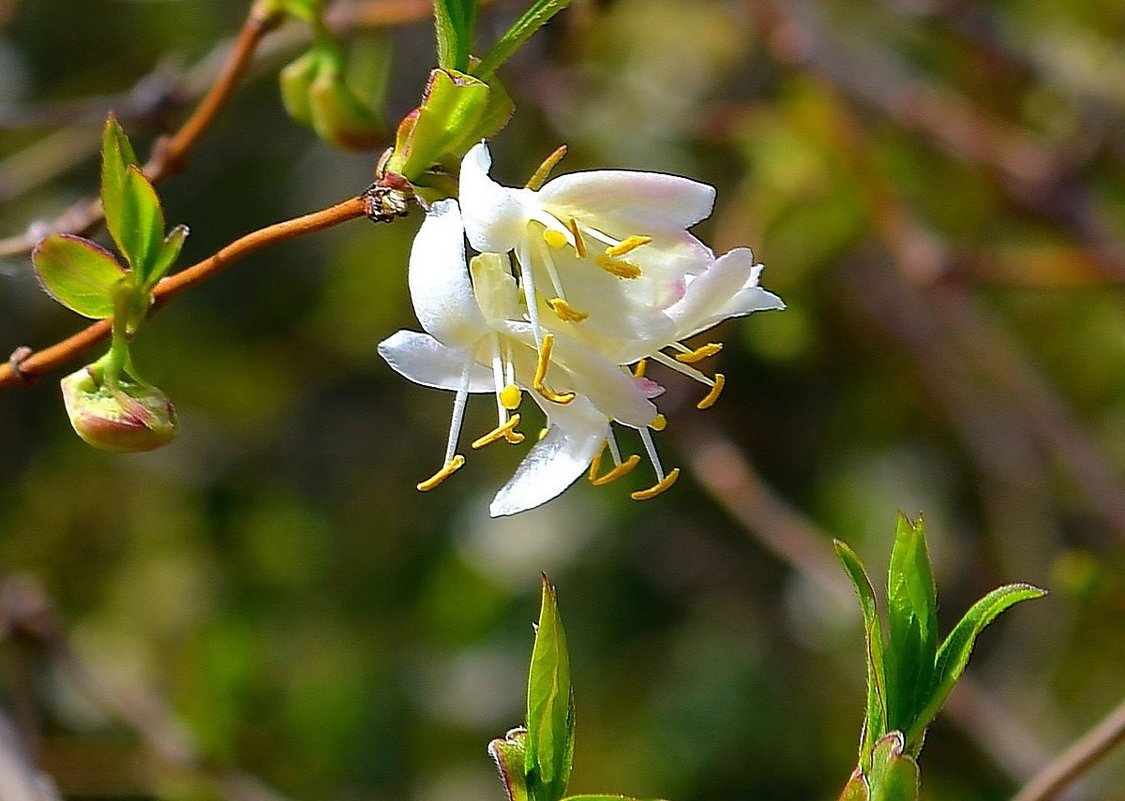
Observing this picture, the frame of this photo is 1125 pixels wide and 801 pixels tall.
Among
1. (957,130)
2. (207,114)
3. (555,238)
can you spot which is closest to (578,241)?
(555,238)

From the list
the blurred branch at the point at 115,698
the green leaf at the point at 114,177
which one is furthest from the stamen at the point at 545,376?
the blurred branch at the point at 115,698

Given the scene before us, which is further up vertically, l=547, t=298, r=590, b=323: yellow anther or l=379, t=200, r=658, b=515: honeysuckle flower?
l=547, t=298, r=590, b=323: yellow anther

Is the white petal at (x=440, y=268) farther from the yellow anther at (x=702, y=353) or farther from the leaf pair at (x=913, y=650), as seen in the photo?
the leaf pair at (x=913, y=650)

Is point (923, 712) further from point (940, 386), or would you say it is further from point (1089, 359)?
point (1089, 359)

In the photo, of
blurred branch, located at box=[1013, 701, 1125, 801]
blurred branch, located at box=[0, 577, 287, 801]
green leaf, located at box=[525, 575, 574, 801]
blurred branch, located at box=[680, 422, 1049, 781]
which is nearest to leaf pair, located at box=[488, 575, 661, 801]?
green leaf, located at box=[525, 575, 574, 801]

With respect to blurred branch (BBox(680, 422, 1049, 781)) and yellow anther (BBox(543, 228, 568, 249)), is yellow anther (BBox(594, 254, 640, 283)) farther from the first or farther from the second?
Result: blurred branch (BBox(680, 422, 1049, 781))

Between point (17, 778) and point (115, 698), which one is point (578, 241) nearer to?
point (17, 778)
